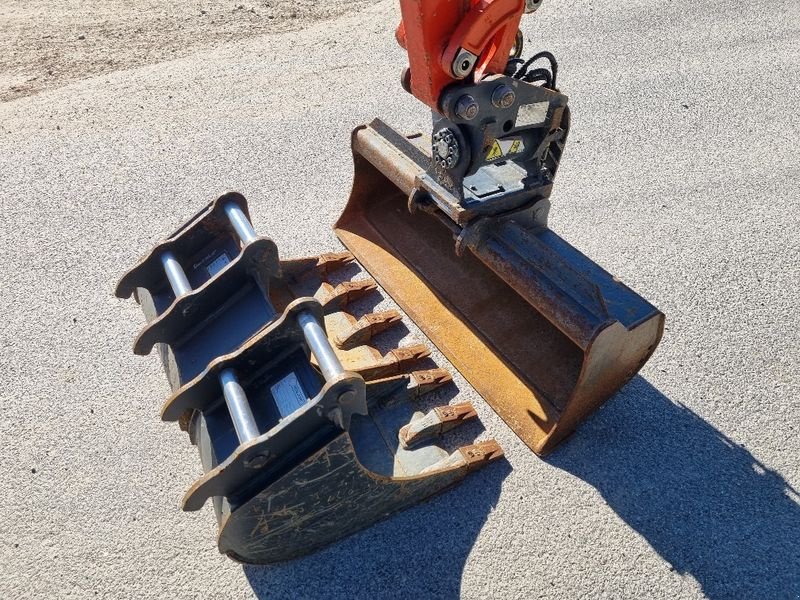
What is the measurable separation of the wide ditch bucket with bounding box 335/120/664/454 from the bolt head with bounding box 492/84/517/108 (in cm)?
72

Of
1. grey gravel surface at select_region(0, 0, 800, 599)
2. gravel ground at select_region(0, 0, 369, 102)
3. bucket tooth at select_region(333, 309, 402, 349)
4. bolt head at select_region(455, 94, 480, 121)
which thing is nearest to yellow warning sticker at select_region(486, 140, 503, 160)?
bolt head at select_region(455, 94, 480, 121)

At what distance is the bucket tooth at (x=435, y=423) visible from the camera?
3551 mm

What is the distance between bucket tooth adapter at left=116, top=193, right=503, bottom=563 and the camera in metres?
2.68

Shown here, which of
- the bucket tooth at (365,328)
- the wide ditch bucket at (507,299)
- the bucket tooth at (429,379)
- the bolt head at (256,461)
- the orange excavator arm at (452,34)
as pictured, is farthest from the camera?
the bucket tooth at (365,328)

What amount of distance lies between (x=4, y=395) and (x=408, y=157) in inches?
129

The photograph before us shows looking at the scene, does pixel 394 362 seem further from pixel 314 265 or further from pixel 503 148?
pixel 503 148

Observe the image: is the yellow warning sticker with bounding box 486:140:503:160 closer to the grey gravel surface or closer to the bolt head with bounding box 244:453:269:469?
the grey gravel surface

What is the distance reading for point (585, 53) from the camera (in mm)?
7812

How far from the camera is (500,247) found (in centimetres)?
355

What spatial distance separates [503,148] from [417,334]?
4.90 feet

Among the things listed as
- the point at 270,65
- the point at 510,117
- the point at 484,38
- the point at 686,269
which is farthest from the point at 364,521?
the point at 270,65

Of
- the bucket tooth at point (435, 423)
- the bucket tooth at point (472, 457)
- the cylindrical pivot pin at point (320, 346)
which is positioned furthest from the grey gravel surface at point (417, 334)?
the cylindrical pivot pin at point (320, 346)

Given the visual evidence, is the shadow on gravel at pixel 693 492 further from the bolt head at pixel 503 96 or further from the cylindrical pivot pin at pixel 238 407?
the bolt head at pixel 503 96

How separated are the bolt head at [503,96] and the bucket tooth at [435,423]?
1.81m
